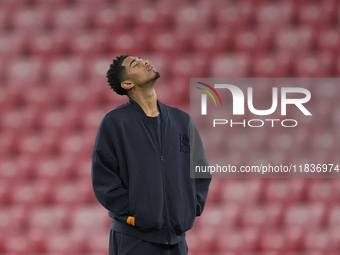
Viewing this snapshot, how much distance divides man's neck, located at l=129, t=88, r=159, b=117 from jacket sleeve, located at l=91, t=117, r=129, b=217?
0.47ft

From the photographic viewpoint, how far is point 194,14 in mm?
1684

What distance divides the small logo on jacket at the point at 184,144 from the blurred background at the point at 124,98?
0.57 meters

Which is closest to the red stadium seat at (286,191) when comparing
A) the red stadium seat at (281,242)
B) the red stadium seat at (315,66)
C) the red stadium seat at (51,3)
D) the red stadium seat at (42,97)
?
the red stadium seat at (281,242)

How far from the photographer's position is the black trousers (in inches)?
39.7

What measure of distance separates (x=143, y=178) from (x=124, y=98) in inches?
29.8

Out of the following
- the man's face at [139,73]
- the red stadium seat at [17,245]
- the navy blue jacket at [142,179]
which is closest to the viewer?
the navy blue jacket at [142,179]

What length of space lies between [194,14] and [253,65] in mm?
384

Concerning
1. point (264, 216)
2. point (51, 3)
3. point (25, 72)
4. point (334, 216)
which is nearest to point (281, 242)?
point (264, 216)

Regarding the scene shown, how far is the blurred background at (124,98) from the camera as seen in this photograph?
165 centimetres

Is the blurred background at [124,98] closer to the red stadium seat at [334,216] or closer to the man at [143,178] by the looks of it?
the red stadium seat at [334,216]

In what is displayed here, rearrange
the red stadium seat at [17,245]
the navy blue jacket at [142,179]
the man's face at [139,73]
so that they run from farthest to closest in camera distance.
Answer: the red stadium seat at [17,245], the man's face at [139,73], the navy blue jacket at [142,179]

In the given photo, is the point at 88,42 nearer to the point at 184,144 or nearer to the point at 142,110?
the point at 142,110

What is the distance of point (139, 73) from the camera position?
1.10 m

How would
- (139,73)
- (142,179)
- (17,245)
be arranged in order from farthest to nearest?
(17,245) < (139,73) < (142,179)
